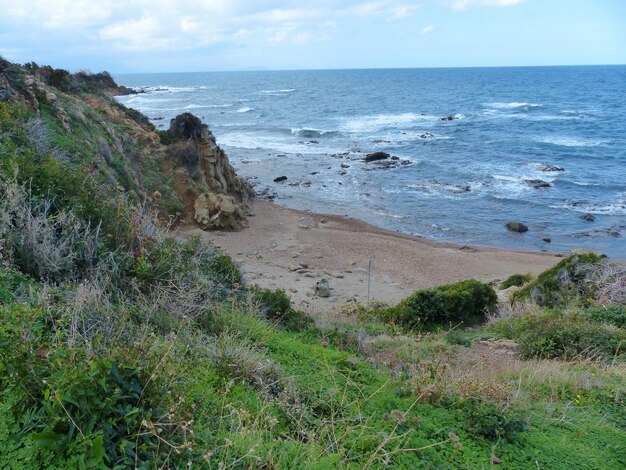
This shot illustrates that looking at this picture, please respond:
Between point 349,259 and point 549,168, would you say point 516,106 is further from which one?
point 349,259

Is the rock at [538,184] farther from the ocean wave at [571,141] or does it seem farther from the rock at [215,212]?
the rock at [215,212]

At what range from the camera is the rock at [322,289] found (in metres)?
15.4

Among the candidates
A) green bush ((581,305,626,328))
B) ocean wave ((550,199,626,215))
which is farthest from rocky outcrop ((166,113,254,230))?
ocean wave ((550,199,626,215))

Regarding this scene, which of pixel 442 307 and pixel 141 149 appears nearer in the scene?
pixel 442 307

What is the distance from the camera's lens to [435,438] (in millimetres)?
4023

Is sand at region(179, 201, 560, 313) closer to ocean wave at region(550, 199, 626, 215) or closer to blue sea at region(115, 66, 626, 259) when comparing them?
blue sea at region(115, 66, 626, 259)

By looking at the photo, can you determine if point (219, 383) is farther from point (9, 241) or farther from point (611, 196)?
point (611, 196)

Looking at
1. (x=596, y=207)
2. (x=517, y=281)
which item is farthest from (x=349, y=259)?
(x=596, y=207)

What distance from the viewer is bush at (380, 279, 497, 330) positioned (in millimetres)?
11594

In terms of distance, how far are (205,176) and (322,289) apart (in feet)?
34.5

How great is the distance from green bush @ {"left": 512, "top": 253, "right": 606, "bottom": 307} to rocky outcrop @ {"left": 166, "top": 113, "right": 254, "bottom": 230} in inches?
508

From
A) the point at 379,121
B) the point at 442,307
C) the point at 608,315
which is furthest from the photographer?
the point at 379,121

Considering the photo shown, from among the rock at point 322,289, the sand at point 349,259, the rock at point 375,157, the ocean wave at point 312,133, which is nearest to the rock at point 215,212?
the sand at point 349,259

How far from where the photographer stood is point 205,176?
2327 centimetres
